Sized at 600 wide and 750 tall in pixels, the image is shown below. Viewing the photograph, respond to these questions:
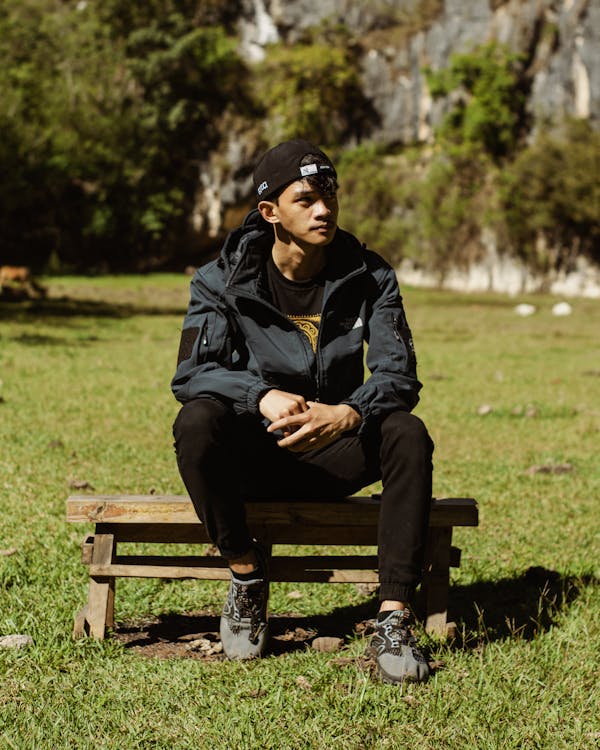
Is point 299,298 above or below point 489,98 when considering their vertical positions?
below

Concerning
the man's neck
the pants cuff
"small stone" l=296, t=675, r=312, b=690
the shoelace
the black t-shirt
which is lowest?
"small stone" l=296, t=675, r=312, b=690

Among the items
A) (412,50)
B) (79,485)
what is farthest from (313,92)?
(79,485)

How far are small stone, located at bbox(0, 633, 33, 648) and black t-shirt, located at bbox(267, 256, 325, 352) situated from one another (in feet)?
5.15

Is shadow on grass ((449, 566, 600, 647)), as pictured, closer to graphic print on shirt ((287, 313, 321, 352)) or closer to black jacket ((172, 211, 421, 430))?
black jacket ((172, 211, 421, 430))

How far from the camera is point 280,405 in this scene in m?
3.55

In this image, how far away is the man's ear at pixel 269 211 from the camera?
153 inches

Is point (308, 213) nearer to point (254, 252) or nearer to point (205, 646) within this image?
point (254, 252)

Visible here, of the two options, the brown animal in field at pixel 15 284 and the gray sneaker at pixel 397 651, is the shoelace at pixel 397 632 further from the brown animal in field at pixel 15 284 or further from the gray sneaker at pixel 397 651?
the brown animal in field at pixel 15 284

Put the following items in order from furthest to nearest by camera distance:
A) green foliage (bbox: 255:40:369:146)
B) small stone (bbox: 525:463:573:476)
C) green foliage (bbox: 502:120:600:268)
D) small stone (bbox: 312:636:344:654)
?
green foliage (bbox: 255:40:369:146) → green foliage (bbox: 502:120:600:268) → small stone (bbox: 525:463:573:476) → small stone (bbox: 312:636:344:654)

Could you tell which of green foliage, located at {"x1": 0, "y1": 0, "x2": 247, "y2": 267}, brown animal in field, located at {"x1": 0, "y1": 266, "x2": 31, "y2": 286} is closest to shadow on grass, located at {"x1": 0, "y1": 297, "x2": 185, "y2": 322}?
brown animal in field, located at {"x1": 0, "y1": 266, "x2": 31, "y2": 286}

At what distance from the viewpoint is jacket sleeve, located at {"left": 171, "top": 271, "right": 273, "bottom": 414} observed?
3623mm

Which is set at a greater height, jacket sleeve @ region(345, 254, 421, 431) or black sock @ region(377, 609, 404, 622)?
jacket sleeve @ region(345, 254, 421, 431)

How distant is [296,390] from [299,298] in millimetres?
373

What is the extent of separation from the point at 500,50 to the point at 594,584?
48913 mm
